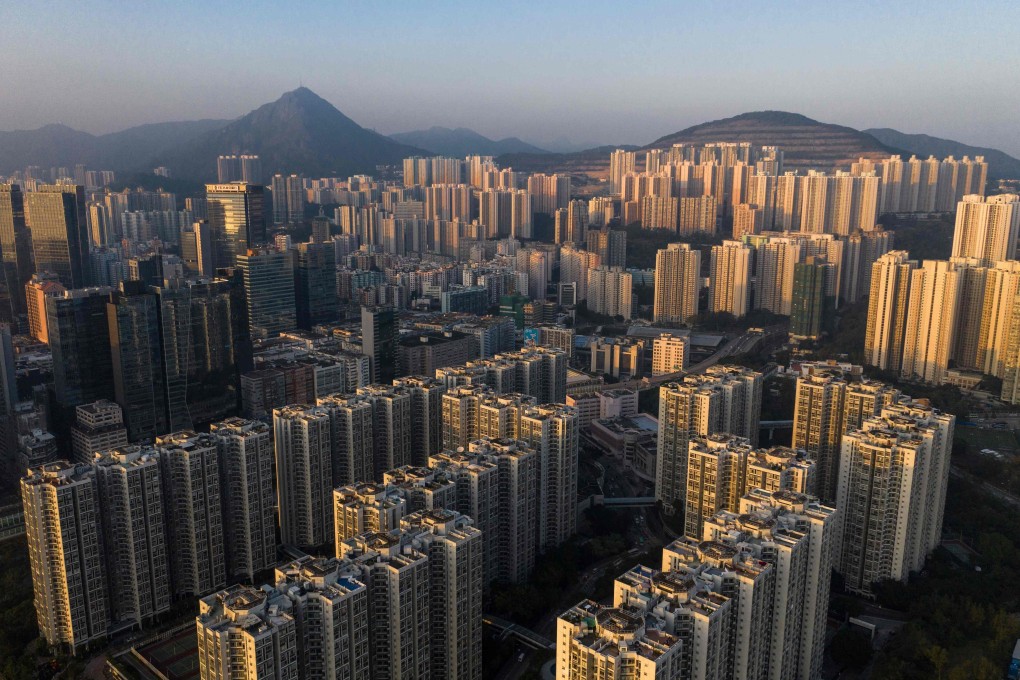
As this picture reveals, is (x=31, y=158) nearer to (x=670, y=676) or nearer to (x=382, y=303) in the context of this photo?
(x=382, y=303)

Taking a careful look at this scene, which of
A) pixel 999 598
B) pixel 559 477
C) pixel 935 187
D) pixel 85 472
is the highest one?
pixel 935 187

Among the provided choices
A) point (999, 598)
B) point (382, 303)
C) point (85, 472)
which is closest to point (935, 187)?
point (382, 303)

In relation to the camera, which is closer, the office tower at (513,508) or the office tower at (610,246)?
the office tower at (513,508)

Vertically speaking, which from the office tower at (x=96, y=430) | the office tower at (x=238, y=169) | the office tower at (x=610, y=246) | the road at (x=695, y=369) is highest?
the office tower at (x=238, y=169)

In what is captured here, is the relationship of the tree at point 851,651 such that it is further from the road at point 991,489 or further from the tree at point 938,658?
the road at point 991,489

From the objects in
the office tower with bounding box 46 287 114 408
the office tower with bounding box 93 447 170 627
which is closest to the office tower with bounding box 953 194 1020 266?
the office tower with bounding box 93 447 170 627

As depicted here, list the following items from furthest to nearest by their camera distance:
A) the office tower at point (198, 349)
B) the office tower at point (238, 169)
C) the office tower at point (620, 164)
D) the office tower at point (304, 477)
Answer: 1. the office tower at point (238, 169)
2. the office tower at point (620, 164)
3. the office tower at point (198, 349)
4. the office tower at point (304, 477)

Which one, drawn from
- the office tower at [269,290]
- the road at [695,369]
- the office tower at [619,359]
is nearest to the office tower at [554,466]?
the road at [695,369]
